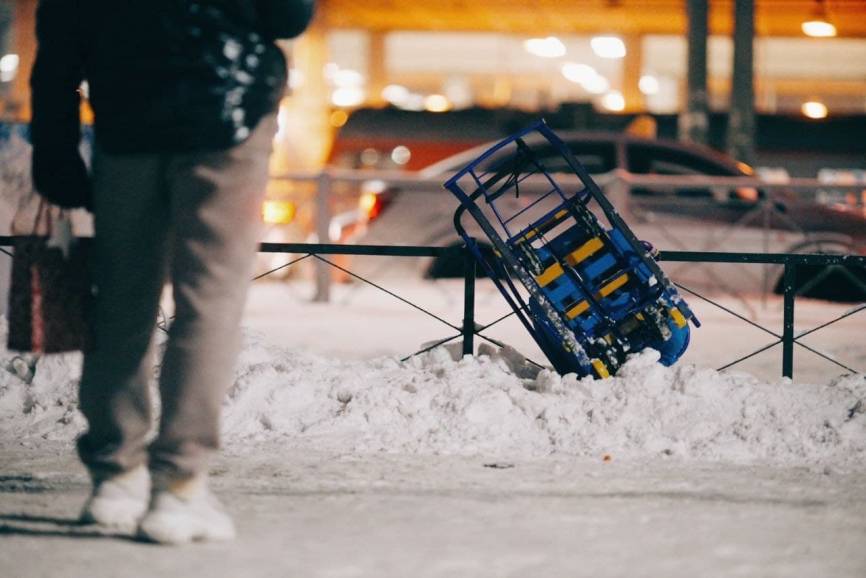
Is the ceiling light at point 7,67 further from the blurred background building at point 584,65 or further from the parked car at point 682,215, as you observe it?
the parked car at point 682,215

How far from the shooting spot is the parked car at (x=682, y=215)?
1259cm

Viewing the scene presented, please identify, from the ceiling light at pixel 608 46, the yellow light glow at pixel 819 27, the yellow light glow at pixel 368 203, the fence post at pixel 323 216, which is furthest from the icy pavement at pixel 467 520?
the ceiling light at pixel 608 46

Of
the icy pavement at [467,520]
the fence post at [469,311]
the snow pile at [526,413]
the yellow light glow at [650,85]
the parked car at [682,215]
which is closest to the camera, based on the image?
the icy pavement at [467,520]

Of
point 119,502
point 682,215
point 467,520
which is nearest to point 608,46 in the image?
point 682,215

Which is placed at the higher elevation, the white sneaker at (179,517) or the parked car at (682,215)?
the parked car at (682,215)

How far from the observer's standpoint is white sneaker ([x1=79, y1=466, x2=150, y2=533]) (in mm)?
3549

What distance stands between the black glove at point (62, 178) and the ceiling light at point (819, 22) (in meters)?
25.4

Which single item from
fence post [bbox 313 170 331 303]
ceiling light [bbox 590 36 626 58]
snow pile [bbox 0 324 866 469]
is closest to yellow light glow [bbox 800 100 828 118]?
ceiling light [bbox 590 36 626 58]

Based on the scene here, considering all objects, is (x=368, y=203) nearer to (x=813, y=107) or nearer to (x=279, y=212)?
(x=279, y=212)

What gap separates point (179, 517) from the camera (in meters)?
3.43

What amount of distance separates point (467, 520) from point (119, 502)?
92 cm

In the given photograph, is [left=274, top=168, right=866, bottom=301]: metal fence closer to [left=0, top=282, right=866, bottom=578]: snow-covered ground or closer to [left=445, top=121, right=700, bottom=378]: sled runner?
[left=0, top=282, right=866, bottom=578]: snow-covered ground

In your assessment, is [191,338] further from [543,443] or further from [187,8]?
[543,443]

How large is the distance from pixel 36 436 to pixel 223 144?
7.21 feet
